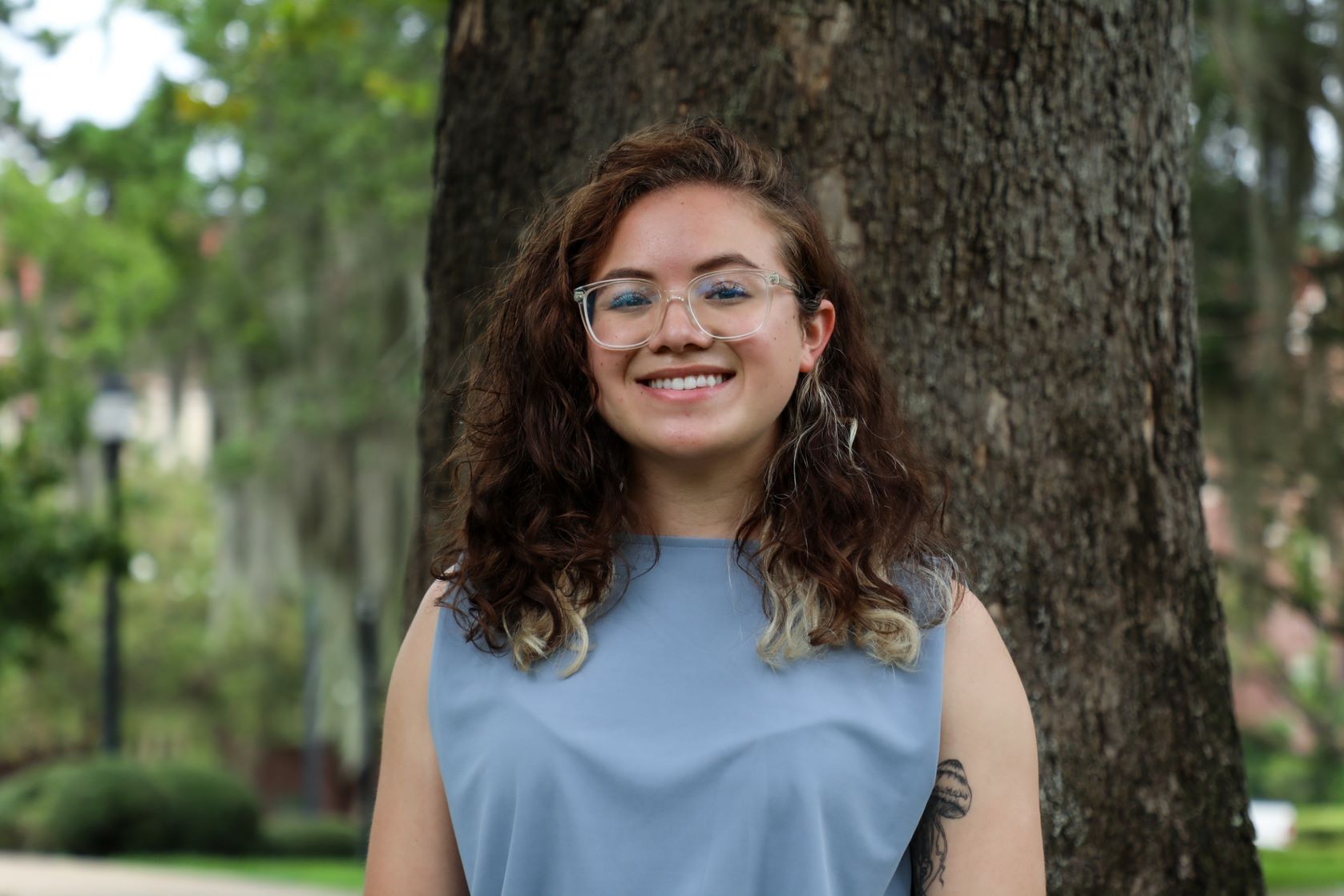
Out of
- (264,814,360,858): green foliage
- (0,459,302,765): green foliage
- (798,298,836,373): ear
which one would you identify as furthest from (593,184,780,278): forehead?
(0,459,302,765): green foliage

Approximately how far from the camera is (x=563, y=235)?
1.97 metres

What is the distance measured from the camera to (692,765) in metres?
1.72

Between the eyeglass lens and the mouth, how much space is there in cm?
5

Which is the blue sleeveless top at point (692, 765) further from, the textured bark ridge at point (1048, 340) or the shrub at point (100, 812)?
the shrub at point (100, 812)

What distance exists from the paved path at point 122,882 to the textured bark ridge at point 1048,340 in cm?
810

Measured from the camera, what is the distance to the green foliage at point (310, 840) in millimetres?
15531

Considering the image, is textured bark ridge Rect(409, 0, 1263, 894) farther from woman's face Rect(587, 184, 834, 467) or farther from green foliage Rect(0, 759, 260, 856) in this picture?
green foliage Rect(0, 759, 260, 856)

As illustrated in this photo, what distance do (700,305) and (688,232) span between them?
101 mm

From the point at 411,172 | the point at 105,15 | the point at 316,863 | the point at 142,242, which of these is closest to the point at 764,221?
the point at 105,15

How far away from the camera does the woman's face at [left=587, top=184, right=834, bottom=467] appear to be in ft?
6.05

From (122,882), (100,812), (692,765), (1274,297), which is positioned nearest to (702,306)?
(692,765)

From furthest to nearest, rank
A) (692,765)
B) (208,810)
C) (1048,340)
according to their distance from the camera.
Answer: (208,810) < (1048,340) < (692,765)

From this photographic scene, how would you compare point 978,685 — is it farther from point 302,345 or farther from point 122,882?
point 302,345

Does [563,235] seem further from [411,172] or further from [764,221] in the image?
[411,172]
